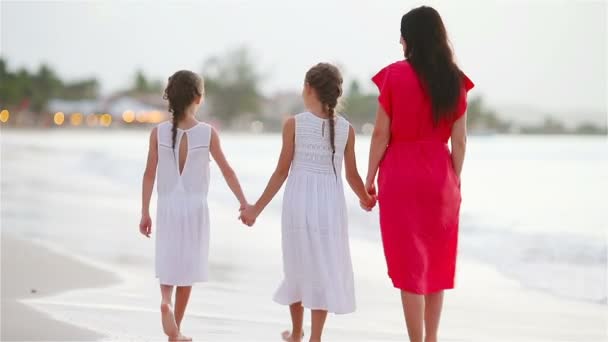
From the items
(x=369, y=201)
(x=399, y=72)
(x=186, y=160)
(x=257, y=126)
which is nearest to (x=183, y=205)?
(x=186, y=160)

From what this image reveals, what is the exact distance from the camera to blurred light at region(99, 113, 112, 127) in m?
127

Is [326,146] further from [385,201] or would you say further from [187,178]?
[187,178]

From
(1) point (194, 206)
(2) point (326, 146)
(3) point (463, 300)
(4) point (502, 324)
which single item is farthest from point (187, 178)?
(3) point (463, 300)

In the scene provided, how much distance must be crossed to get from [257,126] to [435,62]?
5130 inches

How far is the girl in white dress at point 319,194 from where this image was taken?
A: 450 centimetres

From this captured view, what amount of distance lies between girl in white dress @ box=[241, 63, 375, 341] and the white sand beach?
83 cm

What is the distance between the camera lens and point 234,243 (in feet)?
31.6

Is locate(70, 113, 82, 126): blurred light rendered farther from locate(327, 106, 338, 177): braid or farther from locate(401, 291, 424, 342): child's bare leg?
locate(401, 291, 424, 342): child's bare leg

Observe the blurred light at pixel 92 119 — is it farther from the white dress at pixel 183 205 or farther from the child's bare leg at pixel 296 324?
the child's bare leg at pixel 296 324

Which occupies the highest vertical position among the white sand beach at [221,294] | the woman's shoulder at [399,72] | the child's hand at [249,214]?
the woman's shoulder at [399,72]

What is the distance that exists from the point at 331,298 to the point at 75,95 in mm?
133247

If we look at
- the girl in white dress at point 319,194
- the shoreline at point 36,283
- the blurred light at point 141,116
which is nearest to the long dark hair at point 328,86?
the girl in white dress at point 319,194

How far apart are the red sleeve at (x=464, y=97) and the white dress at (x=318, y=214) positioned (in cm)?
56

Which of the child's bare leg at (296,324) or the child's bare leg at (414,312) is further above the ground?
the child's bare leg at (414,312)
